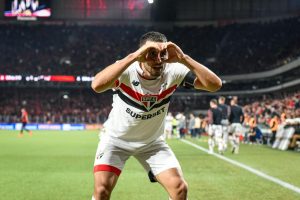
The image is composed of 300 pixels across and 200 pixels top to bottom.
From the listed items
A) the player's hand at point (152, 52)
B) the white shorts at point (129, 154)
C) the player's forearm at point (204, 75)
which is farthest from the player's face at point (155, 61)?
the white shorts at point (129, 154)

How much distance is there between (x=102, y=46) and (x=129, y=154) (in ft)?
203

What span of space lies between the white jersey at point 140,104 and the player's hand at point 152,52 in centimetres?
58

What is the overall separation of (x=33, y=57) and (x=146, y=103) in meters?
60.8

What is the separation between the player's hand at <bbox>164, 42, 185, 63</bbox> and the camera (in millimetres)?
4168

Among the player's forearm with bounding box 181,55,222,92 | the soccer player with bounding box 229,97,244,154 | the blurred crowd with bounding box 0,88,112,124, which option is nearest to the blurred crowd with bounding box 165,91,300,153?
the soccer player with bounding box 229,97,244,154

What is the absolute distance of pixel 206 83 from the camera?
4598 millimetres

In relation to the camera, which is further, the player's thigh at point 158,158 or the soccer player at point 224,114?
the soccer player at point 224,114

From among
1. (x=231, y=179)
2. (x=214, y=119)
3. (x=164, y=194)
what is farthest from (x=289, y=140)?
(x=164, y=194)

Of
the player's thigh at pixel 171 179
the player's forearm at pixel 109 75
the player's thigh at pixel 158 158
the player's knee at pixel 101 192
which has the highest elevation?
the player's forearm at pixel 109 75

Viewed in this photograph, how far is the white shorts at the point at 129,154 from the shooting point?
503cm

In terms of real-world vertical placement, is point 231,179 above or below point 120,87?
below

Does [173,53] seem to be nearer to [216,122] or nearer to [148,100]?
[148,100]

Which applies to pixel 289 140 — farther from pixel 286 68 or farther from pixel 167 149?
pixel 286 68

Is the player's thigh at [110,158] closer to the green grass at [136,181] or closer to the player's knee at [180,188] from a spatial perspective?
the player's knee at [180,188]
